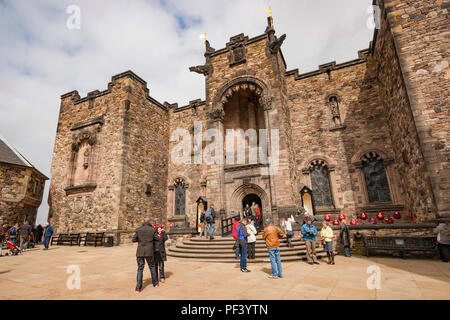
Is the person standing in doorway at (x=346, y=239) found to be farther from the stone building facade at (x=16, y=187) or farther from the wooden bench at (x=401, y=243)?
the stone building facade at (x=16, y=187)

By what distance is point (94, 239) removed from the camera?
14562 millimetres

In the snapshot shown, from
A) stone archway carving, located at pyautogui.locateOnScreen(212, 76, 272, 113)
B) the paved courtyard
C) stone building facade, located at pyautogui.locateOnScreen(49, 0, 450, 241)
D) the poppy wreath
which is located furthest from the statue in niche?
the paved courtyard

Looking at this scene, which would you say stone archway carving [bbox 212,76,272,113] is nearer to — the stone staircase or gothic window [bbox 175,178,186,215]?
gothic window [bbox 175,178,186,215]

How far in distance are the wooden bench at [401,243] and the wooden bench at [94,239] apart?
47.5 feet

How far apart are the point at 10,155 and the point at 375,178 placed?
83.0 ft

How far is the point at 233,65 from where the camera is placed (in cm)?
1541

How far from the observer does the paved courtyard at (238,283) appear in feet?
14.3

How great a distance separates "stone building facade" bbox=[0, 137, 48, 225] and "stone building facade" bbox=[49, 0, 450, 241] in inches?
66.9

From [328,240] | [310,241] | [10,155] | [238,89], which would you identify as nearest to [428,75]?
[328,240]

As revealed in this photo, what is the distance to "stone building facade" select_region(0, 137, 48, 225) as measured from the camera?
15695 millimetres

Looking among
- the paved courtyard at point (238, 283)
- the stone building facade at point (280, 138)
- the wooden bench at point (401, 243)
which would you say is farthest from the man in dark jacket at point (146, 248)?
the wooden bench at point (401, 243)

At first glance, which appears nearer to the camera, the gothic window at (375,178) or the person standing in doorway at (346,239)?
the person standing in doorway at (346,239)
